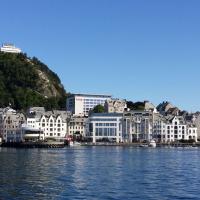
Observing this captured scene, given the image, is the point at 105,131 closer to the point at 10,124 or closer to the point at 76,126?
the point at 76,126

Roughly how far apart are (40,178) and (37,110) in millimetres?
139752

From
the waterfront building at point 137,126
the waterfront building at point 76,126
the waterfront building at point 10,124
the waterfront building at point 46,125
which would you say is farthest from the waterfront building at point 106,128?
the waterfront building at point 10,124

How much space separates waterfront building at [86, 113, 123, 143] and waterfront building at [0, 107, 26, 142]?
26054 mm

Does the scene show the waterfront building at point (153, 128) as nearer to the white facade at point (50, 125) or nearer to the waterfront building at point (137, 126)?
the waterfront building at point (137, 126)

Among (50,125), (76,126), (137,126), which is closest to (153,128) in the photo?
(137,126)

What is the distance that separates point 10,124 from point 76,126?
27.4 metres

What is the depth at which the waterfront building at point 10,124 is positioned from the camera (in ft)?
571

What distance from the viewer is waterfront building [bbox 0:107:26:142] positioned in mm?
174175

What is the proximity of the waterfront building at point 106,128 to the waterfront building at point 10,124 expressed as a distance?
1026 inches

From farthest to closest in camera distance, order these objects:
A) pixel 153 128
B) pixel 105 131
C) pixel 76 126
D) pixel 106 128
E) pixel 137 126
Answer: pixel 76 126
pixel 137 126
pixel 153 128
pixel 105 131
pixel 106 128

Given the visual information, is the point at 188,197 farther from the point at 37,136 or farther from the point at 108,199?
the point at 37,136

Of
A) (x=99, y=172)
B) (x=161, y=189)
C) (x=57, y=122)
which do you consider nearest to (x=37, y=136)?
(x=57, y=122)

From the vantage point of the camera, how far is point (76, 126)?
19738 cm

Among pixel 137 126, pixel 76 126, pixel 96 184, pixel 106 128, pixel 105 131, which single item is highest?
pixel 76 126
